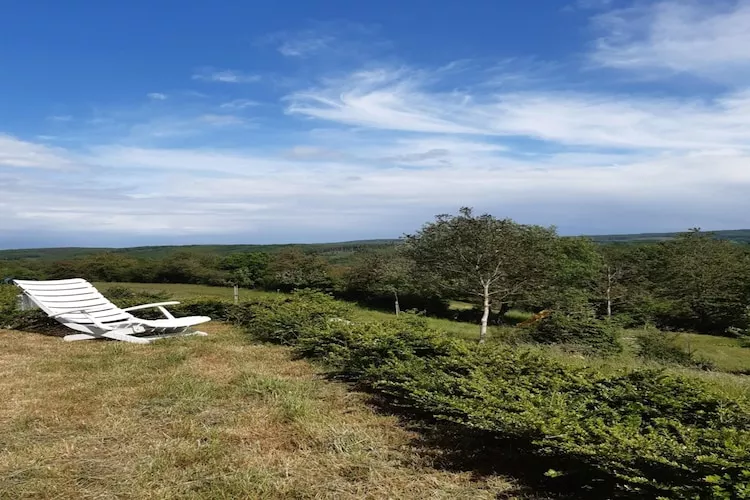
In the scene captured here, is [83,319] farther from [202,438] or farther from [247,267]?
[247,267]

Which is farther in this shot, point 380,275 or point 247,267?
point 247,267

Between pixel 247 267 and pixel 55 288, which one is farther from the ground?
pixel 55 288

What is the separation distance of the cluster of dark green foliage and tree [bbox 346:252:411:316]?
27.4 meters

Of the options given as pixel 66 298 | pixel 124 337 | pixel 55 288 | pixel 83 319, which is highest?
pixel 55 288

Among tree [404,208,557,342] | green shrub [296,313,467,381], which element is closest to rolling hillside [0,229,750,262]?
tree [404,208,557,342]

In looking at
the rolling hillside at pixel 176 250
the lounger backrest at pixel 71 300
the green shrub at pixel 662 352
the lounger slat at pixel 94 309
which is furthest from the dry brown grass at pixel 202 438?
the rolling hillside at pixel 176 250

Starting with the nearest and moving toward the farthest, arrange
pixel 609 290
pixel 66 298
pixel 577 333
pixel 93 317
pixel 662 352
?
1. pixel 93 317
2. pixel 66 298
3. pixel 662 352
4. pixel 577 333
5. pixel 609 290

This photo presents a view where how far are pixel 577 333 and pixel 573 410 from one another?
12082mm

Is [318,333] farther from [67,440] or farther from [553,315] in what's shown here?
[553,315]

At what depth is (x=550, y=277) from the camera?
27.5m

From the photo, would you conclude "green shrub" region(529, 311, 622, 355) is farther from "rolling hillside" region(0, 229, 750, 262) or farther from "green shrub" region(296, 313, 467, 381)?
"rolling hillside" region(0, 229, 750, 262)

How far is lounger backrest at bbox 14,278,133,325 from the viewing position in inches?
328

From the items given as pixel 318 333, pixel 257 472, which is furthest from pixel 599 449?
pixel 318 333

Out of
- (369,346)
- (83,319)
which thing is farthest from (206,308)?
(369,346)
